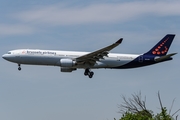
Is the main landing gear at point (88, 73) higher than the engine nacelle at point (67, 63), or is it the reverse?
the engine nacelle at point (67, 63)

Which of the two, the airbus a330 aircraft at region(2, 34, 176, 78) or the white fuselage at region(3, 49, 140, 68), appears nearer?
the white fuselage at region(3, 49, 140, 68)

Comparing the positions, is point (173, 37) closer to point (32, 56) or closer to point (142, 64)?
point (142, 64)

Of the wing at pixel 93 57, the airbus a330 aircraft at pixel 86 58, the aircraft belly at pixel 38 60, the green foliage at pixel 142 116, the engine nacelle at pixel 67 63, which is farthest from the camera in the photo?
the wing at pixel 93 57

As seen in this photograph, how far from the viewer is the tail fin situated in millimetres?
75000

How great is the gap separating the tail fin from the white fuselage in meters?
5.27

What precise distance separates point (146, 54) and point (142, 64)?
7.58ft

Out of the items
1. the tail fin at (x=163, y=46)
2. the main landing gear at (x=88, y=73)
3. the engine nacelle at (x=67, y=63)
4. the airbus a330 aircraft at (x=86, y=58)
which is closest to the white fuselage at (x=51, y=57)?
the airbus a330 aircraft at (x=86, y=58)

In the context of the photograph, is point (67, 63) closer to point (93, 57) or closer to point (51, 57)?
point (51, 57)

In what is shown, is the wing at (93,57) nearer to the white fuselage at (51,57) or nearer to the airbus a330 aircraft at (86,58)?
the airbus a330 aircraft at (86,58)

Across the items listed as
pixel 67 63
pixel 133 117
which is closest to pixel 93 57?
pixel 67 63

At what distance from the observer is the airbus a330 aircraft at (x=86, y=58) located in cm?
6675

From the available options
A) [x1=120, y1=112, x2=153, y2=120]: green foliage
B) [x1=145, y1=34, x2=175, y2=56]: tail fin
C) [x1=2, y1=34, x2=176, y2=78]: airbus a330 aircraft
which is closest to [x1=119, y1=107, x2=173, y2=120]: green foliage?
[x1=120, y1=112, x2=153, y2=120]: green foliage

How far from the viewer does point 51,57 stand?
220 ft

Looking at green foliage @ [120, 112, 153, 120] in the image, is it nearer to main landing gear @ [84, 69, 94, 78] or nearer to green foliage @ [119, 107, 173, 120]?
green foliage @ [119, 107, 173, 120]
